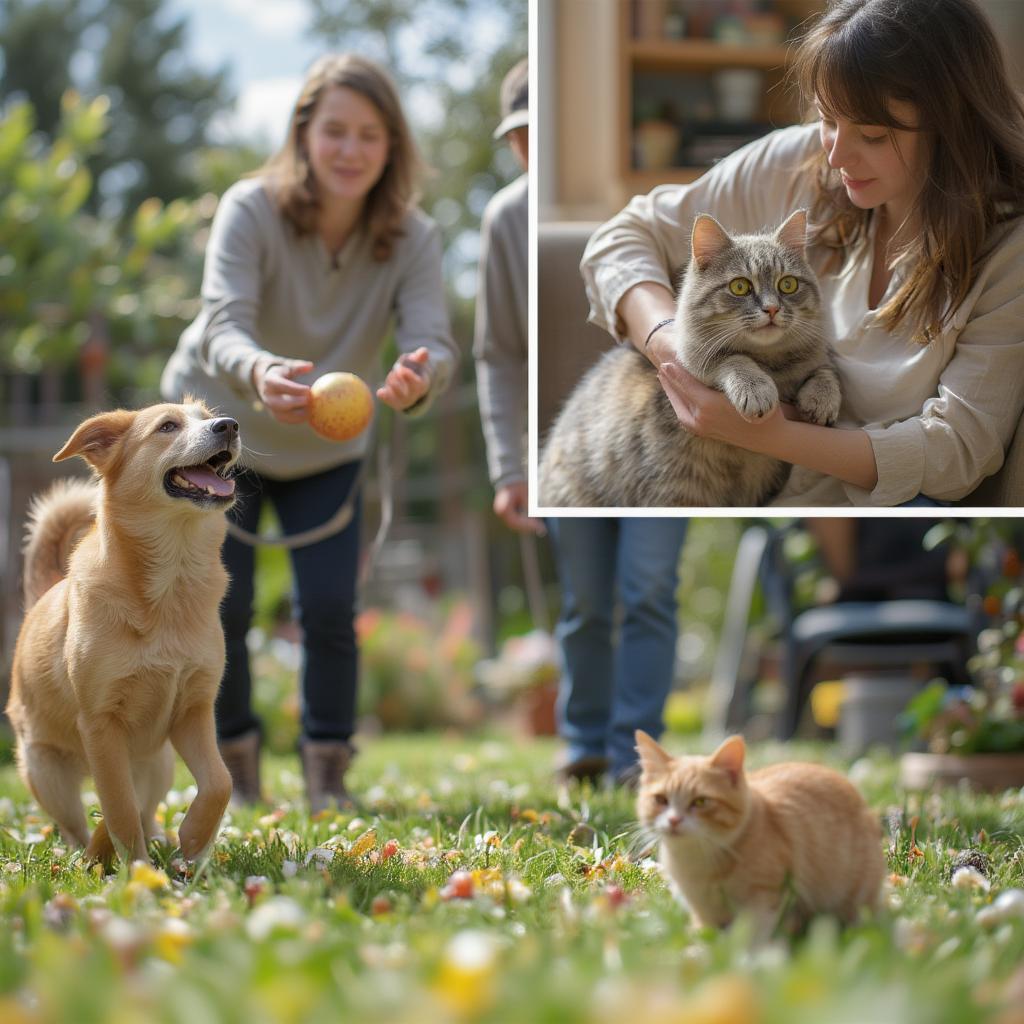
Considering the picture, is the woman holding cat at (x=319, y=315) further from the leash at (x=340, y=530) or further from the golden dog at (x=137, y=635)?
the golden dog at (x=137, y=635)

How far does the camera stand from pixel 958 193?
2555mm

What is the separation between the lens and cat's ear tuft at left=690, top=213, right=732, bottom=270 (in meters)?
2.76

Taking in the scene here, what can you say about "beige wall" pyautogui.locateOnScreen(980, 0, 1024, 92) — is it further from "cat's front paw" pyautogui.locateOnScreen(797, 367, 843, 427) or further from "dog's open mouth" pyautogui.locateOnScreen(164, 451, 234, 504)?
"dog's open mouth" pyautogui.locateOnScreen(164, 451, 234, 504)

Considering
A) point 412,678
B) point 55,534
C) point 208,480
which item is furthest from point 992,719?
point 412,678

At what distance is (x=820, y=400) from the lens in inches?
103

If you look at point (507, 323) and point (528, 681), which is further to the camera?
point (528, 681)

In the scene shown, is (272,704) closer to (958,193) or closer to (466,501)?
(466,501)

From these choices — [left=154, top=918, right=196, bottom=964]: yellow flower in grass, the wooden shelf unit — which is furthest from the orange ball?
[left=154, top=918, right=196, bottom=964]: yellow flower in grass

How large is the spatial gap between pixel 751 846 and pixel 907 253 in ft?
4.47

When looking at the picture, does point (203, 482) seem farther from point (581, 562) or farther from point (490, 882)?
point (581, 562)

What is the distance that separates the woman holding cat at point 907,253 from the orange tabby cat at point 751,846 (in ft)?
2.75

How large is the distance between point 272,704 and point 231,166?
6.39 metres

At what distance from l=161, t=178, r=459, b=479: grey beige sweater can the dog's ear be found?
0.74m

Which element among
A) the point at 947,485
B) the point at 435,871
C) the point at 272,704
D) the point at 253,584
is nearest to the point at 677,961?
the point at 435,871
